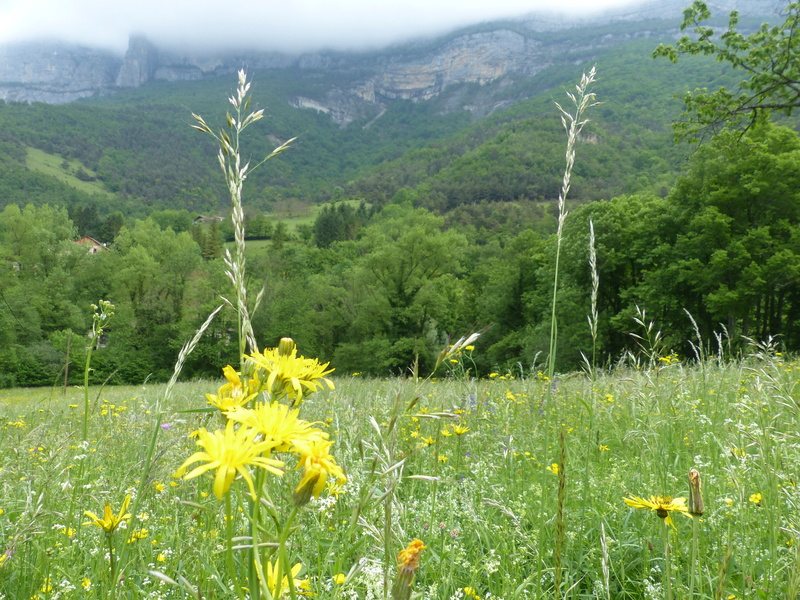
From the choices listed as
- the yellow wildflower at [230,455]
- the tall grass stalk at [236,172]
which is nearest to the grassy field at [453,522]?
the yellow wildflower at [230,455]

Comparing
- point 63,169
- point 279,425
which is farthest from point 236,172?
point 63,169

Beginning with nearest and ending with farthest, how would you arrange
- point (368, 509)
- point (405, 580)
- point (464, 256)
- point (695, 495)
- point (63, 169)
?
point (405, 580), point (695, 495), point (368, 509), point (464, 256), point (63, 169)

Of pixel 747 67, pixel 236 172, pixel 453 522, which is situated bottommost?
pixel 453 522

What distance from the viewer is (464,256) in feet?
152

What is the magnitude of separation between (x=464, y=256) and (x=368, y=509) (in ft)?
147

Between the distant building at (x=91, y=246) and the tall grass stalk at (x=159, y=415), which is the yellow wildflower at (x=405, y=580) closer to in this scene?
the tall grass stalk at (x=159, y=415)

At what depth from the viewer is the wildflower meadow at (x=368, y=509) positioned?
82cm

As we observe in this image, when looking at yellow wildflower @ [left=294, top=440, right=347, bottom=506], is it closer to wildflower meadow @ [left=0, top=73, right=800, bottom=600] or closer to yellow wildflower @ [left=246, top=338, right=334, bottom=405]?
wildflower meadow @ [left=0, top=73, right=800, bottom=600]

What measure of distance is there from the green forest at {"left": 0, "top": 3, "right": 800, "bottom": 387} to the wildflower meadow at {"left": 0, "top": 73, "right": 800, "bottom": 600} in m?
0.38

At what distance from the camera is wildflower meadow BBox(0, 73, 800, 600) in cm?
82

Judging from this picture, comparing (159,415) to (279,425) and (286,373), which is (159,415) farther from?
(279,425)

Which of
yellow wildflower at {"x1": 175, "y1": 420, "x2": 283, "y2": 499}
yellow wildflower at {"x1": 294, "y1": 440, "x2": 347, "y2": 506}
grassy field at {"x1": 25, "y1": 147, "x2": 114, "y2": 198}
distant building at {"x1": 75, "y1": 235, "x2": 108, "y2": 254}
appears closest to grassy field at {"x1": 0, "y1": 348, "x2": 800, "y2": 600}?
yellow wildflower at {"x1": 294, "y1": 440, "x2": 347, "y2": 506}

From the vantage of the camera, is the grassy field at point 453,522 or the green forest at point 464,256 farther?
the green forest at point 464,256

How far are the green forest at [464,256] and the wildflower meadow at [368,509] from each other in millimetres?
381
